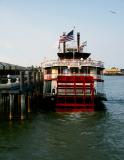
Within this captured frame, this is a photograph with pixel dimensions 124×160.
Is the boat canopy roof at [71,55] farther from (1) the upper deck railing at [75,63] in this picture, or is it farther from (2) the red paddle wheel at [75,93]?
(2) the red paddle wheel at [75,93]

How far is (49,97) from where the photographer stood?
32188 mm

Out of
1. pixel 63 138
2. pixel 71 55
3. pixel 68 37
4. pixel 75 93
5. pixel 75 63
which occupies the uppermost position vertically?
pixel 68 37

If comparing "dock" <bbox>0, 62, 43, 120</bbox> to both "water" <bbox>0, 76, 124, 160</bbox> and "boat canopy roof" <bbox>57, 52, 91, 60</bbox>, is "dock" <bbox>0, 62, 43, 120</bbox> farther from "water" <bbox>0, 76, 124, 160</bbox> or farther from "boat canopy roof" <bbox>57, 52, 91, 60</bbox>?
"boat canopy roof" <bbox>57, 52, 91, 60</bbox>

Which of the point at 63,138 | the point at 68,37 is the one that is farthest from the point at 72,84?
the point at 63,138

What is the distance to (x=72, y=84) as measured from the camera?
33094mm

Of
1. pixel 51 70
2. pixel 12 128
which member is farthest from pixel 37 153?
pixel 51 70

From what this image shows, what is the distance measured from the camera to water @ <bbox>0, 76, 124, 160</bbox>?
59.1 feet

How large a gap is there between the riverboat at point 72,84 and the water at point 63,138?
7.58ft

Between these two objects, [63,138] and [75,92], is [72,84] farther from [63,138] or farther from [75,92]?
[63,138]

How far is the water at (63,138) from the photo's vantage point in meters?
18.0

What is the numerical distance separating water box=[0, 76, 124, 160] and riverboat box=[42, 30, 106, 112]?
2.31 metres

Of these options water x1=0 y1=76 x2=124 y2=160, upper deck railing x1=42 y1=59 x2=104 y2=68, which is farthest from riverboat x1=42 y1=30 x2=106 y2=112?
water x1=0 y1=76 x2=124 y2=160

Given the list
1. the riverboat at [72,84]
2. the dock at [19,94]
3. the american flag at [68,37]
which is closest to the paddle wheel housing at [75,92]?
the riverboat at [72,84]

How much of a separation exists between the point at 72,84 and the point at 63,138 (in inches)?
473
